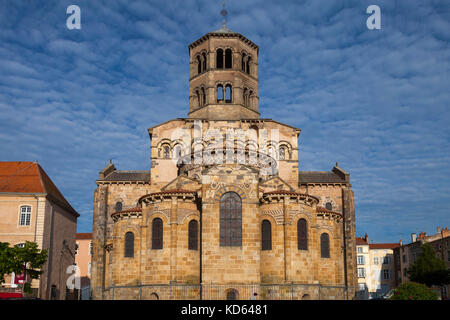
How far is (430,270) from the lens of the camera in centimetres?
5069

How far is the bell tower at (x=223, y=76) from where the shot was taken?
140 feet

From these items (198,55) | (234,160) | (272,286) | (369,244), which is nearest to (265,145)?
(234,160)

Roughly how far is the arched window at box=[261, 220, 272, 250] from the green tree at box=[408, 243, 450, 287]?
30210mm

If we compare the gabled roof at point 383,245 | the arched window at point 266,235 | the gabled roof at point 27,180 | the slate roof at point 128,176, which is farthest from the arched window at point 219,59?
the gabled roof at point 383,245

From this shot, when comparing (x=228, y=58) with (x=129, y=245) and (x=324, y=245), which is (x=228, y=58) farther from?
(x=129, y=245)

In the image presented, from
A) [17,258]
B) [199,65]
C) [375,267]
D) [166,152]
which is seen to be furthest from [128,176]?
[375,267]

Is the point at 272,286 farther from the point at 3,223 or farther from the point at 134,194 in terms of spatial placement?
the point at 3,223

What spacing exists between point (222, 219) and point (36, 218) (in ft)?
54.8

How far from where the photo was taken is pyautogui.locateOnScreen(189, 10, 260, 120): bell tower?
42.5 m

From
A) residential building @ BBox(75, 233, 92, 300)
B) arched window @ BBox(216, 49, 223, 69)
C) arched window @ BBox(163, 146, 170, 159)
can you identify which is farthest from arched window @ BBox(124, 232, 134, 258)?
residential building @ BBox(75, 233, 92, 300)

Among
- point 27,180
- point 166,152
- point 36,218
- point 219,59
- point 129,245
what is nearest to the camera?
point 129,245

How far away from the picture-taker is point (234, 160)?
3706cm

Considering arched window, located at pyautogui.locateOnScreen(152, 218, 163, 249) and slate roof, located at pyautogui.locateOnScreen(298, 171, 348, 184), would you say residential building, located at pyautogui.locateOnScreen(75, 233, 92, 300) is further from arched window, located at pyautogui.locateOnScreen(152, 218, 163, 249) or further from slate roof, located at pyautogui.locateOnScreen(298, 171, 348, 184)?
arched window, located at pyautogui.locateOnScreen(152, 218, 163, 249)
